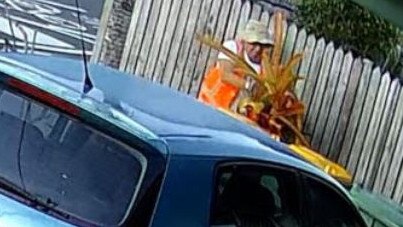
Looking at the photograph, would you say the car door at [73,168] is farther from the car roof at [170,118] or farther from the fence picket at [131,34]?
the fence picket at [131,34]

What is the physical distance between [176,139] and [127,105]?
0.40 metres

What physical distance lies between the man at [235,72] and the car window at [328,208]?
4.53 metres

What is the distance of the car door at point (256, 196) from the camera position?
4449mm

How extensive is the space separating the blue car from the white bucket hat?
5288 mm

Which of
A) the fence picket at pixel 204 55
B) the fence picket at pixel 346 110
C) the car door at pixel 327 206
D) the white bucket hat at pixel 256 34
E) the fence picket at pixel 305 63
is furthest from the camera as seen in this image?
the fence picket at pixel 204 55

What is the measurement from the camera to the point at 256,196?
4.75m

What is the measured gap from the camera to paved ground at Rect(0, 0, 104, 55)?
57.5 ft

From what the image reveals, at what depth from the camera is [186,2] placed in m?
11.7

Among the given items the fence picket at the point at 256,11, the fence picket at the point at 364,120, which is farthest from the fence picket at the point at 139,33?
the fence picket at the point at 364,120

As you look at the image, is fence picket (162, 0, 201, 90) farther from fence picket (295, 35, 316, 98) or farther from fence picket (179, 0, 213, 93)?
fence picket (295, 35, 316, 98)

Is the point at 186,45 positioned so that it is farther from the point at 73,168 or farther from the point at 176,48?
the point at 73,168

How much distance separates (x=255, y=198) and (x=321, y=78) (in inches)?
230

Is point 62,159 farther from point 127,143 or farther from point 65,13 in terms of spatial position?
point 65,13

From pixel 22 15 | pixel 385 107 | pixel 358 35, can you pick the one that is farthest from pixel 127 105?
pixel 22 15
